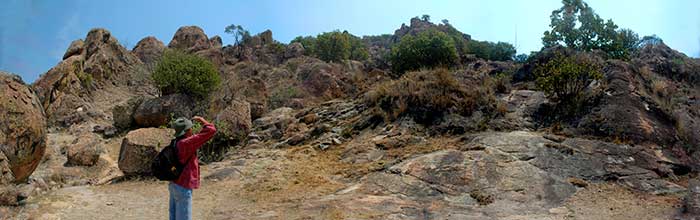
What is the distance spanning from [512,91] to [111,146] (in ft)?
42.2

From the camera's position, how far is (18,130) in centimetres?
777

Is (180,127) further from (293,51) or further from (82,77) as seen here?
(293,51)

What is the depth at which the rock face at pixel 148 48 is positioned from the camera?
33375 mm

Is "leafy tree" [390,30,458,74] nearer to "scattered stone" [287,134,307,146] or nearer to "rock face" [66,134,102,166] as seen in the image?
"scattered stone" [287,134,307,146]

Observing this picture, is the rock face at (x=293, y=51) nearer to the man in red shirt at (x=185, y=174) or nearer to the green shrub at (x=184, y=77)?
the green shrub at (x=184, y=77)

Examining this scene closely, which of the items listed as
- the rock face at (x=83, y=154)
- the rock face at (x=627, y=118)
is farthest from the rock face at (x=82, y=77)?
the rock face at (x=627, y=118)

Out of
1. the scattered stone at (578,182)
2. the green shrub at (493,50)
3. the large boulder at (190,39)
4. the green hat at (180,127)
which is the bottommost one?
the scattered stone at (578,182)

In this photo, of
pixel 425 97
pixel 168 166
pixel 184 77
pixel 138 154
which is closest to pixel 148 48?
pixel 184 77

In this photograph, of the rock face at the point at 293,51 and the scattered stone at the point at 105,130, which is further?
the rock face at the point at 293,51

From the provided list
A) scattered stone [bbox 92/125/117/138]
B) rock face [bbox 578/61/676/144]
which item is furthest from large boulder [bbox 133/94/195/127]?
rock face [bbox 578/61/676/144]

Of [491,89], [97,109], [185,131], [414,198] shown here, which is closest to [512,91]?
[491,89]

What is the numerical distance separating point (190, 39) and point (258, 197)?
3413 cm

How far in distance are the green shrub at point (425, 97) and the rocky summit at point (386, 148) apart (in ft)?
0.15

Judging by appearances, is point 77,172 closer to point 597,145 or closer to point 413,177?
point 413,177
